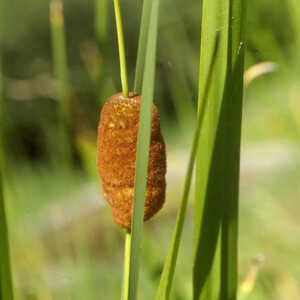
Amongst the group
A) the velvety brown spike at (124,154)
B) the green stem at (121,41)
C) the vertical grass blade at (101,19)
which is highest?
the vertical grass blade at (101,19)

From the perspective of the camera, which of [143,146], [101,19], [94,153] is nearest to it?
[143,146]

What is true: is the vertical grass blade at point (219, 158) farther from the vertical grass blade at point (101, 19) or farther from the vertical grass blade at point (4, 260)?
the vertical grass blade at point (101, 19)

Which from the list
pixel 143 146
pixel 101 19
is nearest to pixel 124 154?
pixel 143 146

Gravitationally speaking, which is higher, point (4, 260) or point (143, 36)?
point (143, 36)

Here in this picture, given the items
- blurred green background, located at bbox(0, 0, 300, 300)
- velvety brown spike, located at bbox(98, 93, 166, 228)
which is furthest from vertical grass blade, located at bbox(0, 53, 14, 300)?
blurred green background, located at bbox(0, 0, 300, 300)

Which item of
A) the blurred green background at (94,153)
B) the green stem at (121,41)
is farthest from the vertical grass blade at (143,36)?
the blurred green background at (94,153)

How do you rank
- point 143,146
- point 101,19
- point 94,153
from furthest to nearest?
point 94,153 < point 101,19 < point 143,146

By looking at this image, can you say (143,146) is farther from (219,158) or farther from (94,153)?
(94,153)
